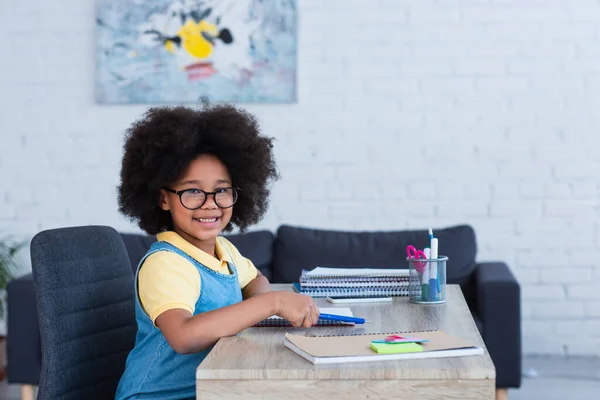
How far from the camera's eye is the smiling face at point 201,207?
1740 millimetres

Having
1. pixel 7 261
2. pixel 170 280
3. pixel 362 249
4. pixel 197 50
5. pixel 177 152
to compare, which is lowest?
pixel 7 261

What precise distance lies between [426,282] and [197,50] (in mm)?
2250

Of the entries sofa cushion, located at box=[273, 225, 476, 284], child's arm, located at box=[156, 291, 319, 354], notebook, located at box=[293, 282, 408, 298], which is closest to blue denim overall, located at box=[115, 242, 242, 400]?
child's arm, located at box=[156, 291, 319, 354]

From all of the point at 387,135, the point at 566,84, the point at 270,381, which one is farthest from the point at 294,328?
the point at 566,84

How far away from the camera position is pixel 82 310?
1.78 meters

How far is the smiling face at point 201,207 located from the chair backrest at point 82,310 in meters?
0.21

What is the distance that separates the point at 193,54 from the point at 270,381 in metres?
2.86

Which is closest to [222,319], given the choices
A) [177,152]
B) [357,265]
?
[177,152]

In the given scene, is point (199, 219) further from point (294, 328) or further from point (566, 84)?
point (566, 84)

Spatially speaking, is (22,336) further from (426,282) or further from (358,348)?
(358,348)

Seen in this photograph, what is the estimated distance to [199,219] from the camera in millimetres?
1742

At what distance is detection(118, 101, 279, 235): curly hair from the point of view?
1738 millimetres

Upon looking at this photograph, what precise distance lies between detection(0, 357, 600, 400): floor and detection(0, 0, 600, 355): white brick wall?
10 centimetres

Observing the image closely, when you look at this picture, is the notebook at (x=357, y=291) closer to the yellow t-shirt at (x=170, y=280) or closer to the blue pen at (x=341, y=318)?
the blue pen at (x=341, y=318)
